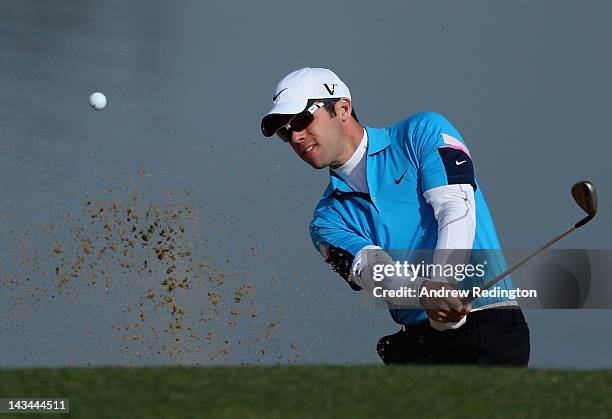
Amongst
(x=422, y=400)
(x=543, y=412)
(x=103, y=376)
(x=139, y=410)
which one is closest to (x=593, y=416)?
(x=543, y=412)

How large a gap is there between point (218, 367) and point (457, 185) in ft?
3.58

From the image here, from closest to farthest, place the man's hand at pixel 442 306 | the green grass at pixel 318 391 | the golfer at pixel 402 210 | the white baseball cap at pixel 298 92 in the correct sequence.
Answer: the green grass at pixel 318 391 < the man's hand at pixel 442 306 < the golfer at pixel 402 210 < the white baseball cap at pixel 298 92

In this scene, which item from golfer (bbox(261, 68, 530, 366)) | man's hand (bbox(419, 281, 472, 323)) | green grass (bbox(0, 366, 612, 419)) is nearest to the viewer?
green grass (bbox(0, 366, 612, 419))

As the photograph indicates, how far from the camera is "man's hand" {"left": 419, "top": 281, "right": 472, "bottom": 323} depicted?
383 centimetres

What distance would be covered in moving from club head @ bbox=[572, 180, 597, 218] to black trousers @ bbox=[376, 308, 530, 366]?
0.44 metres

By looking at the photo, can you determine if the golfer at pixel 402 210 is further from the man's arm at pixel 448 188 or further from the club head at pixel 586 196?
the club head at pixel 586 196

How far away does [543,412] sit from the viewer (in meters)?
2.88

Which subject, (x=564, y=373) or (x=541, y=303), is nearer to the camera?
(x=564, y=373)

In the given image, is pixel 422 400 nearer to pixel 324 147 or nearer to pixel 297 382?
pixel 297 382

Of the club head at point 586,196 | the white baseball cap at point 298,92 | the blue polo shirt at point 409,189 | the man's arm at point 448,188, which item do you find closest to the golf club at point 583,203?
the club head at point 586,196

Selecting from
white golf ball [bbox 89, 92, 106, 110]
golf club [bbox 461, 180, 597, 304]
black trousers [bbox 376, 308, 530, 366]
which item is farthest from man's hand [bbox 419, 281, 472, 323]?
white golf ball [bbox 89, 92, 106, 110]

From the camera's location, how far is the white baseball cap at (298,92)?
413cm

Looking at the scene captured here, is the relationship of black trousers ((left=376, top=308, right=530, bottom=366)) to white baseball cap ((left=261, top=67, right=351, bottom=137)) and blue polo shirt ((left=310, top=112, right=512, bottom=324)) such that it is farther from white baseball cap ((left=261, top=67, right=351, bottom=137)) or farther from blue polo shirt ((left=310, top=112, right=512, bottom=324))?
white baseball cap ((left=261, top=67, right=351, bottom=137))

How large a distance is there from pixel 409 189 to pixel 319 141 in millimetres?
367
